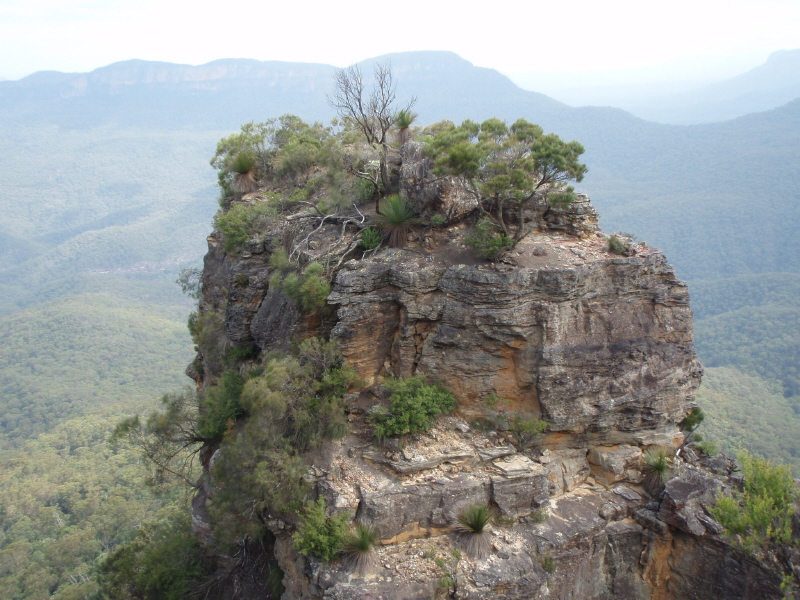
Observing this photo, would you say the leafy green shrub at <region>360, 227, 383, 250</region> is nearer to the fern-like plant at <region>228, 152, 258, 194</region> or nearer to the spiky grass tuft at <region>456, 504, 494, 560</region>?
the spiky grass tuft at <region>456, 504, 494, 560</region>

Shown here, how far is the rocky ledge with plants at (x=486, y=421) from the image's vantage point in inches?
548

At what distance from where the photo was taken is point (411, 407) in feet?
49.4

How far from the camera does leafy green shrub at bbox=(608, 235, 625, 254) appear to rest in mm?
16500

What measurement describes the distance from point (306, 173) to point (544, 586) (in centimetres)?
1873

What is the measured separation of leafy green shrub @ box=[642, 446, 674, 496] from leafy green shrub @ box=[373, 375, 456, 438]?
21.2 feet

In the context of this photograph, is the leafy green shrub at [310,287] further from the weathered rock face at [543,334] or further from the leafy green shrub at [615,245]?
the leafy green shrub at [615,245]

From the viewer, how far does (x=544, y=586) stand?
1401 centimetres

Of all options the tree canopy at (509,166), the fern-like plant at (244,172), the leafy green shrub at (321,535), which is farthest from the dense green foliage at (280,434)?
the fern-like plant at (244,172)

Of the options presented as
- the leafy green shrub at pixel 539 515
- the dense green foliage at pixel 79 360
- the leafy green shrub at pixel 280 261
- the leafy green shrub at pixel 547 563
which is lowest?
the dense green foliage at pixel 79 360

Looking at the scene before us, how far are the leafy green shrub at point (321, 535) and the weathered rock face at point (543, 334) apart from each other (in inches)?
179

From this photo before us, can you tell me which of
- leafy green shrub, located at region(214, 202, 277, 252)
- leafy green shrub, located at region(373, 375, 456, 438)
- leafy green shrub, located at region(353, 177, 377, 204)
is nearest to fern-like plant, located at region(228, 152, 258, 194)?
leafy green shrub, located at region(214, 202, 277, 252)

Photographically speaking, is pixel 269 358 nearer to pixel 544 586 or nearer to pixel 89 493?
pixel 544 586

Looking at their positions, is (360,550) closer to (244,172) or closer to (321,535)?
(321,535)

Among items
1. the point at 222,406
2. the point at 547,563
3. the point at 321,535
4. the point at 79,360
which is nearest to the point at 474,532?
the point at 547,563
